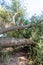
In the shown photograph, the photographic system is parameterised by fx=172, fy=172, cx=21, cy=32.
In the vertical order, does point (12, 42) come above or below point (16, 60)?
above

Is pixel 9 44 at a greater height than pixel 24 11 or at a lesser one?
lesser

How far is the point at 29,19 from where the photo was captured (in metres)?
5.59

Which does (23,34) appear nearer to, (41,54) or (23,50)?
(23,50)

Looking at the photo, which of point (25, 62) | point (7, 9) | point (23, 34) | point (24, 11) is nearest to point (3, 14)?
point (7, 9)

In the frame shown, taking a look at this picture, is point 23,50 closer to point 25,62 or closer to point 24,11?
point 25,62

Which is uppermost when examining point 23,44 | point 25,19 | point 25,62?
point 25,19

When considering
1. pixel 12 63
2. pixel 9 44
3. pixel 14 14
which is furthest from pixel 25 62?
pixel 14 14

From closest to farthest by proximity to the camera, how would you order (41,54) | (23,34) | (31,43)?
(41,54) < (31,43) < (23,34)

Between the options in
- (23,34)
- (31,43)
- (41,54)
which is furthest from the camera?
(23,34)

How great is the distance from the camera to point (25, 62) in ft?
15.6

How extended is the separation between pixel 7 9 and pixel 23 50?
5.36ft

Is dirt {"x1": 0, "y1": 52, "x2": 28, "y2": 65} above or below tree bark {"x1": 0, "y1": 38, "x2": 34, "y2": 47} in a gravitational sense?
below

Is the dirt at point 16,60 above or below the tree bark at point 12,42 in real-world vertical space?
below

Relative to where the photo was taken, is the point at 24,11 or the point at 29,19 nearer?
the point at 29,19
